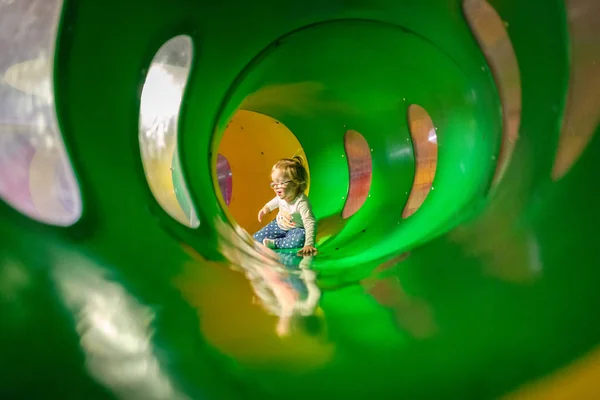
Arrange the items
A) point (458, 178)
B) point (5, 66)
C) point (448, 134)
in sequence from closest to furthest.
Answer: point (5, 66), point (458, 178), point (448, 134)

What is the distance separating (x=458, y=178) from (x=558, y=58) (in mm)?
468

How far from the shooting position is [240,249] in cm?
110

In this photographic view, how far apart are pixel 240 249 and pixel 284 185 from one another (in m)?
1.05

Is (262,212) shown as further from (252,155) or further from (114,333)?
(114,333)

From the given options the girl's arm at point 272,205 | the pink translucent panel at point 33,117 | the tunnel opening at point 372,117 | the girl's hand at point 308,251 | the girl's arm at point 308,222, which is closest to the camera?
the pink translucent panel at point 33,117

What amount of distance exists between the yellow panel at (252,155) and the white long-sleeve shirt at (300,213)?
19 centimetres

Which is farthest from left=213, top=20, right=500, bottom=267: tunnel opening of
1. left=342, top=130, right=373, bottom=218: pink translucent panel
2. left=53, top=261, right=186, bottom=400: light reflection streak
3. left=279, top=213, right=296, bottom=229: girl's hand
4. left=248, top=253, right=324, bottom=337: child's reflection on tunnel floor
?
left=53, top=261, right=186, bottom=400: light reflection streak

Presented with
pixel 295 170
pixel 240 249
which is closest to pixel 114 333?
pixel 240 249

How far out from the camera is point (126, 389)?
550 millimetres

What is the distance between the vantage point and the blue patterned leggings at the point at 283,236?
6.73 feet

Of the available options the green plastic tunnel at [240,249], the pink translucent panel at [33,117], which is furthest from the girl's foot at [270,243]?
the pink translucent panel at [33,117]

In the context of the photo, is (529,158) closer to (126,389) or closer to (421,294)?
(421,294)

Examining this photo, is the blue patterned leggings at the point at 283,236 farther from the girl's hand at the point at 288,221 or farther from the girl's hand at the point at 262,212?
the girl's hand at the point at 262,212

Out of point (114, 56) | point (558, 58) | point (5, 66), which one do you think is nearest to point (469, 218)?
point (558, 58)
